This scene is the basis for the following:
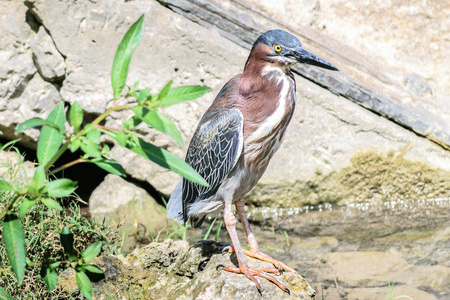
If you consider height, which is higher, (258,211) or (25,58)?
(25,58)

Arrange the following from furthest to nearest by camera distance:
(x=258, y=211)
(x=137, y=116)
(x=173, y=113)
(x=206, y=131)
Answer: (x=258, y=211) < (x=173, y=113) < (x=206, y=131) < (x=137, y=116)

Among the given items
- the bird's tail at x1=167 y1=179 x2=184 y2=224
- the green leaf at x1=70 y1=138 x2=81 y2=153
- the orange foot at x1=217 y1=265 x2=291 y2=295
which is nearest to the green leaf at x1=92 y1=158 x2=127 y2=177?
the green leaf at x1=70 y1=138 x2=81 y2=153

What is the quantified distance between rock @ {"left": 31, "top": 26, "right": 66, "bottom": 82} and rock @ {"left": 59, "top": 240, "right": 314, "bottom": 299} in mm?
2211

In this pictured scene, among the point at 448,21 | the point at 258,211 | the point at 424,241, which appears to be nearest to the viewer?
the point at 424,241

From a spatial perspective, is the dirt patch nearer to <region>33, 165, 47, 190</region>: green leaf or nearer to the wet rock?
the wet rock

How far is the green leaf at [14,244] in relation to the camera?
180 centimetres

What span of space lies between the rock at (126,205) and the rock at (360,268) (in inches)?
61.7

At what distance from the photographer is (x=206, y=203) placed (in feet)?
10.8

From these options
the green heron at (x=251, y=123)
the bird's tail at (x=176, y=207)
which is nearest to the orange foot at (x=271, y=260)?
the green heron at (x=251, y=123)

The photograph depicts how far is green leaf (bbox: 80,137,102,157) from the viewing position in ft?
5.62

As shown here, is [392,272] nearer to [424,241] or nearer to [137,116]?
[424,241]

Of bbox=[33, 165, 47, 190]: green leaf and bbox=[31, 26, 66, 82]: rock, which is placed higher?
bbox=[33, 165, 47, 190]: green leaf

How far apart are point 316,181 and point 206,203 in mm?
2101

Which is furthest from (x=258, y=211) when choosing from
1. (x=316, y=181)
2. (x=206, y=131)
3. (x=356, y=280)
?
(x=206, y=131)
